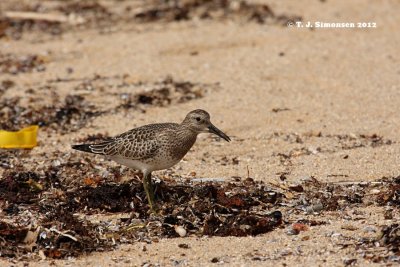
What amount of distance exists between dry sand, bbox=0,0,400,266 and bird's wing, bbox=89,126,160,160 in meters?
0.76

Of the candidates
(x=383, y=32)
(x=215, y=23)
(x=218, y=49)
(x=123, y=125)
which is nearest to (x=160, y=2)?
(x=215, y=23)

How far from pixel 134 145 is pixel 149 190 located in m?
0.43

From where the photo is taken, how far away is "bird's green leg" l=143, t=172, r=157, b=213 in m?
7.30

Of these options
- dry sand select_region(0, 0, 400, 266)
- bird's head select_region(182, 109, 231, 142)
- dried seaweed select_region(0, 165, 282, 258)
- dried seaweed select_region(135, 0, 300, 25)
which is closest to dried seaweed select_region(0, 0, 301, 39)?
dried seaweed select_region(135, 0, 300, 25)

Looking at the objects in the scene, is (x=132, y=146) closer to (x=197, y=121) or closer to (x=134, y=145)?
(x=134, y=145)

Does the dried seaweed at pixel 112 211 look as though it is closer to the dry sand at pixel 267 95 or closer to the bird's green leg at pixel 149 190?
the bird's green leg at pixel 149 190

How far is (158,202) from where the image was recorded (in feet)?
24.7

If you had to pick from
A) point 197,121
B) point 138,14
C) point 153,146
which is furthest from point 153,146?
point 138,14

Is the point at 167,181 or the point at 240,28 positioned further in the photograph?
the point at 240,28

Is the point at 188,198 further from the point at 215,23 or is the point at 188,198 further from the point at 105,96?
the point at 215,23

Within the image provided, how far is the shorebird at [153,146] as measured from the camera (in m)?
7.52

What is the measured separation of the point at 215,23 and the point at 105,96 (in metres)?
3.18

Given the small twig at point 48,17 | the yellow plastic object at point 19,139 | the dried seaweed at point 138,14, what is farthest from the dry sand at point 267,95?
the small twig at point 48,17

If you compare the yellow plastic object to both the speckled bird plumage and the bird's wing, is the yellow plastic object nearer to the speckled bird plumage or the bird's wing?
the bird's wing
